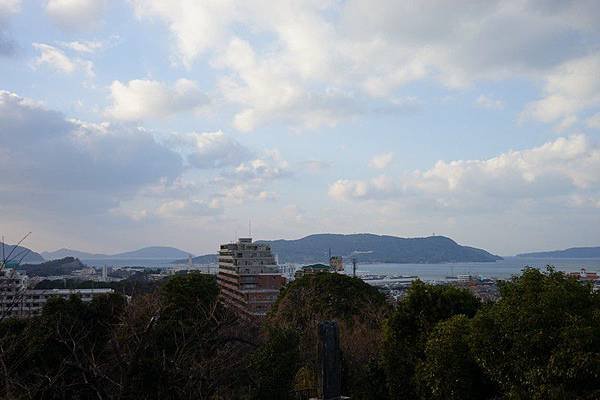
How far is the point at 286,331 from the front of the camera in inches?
419

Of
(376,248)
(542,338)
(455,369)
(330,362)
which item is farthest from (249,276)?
(376,248)

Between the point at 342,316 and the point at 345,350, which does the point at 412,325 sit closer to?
the point at 345,350

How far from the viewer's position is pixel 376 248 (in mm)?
163000

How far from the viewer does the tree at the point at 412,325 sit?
988 cm

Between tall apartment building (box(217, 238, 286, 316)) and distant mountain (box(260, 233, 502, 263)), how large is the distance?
95667mm

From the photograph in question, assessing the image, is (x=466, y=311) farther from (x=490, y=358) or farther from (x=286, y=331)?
(x=286, y=331)

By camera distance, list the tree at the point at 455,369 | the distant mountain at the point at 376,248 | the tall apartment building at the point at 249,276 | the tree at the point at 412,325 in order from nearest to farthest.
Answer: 1. the tree at the point at 455,369
2. the tree at the point at 412,325
3. the tall apartment building at the point at 249,276
4. the distant mountain at the point at 376,248

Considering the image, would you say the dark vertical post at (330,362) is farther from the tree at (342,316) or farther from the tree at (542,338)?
the tree at (342,316)

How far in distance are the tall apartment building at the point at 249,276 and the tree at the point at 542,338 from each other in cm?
2862

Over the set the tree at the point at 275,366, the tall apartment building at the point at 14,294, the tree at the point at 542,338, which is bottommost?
the tree at the point at 275,366

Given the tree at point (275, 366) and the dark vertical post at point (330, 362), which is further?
the tree at point (275, 366)

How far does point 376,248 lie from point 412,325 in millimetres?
154715

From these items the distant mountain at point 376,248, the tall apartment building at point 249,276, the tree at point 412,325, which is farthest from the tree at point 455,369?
the distant mountain at point 376,248

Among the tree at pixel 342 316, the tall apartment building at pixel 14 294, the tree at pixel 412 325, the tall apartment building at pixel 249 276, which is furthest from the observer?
the tall apartment building at pixel 249 276
